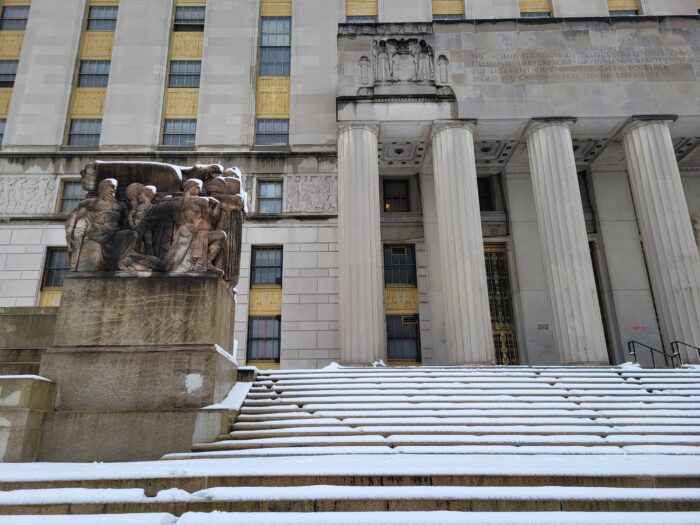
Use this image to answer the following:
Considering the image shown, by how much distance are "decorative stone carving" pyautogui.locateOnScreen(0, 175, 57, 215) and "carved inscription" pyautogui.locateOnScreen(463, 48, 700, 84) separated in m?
20.9

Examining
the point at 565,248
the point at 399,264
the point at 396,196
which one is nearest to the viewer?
the point at 565,248

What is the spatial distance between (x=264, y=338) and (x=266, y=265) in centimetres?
355

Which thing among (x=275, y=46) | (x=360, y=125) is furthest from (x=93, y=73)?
(x=360, y=125)

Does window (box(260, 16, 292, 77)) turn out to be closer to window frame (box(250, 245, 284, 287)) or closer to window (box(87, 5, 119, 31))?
window (box(87, 5, 119, 31))

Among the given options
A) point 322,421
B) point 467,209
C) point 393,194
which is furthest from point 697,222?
point 322,421

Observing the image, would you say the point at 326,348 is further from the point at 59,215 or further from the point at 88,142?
the point at 88,142

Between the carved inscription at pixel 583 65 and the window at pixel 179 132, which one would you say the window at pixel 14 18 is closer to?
the window at pixel 179 132

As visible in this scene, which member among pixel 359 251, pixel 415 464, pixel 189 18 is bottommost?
pixel 415 464

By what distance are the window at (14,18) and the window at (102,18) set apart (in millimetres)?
3659

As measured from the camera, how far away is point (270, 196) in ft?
73.7

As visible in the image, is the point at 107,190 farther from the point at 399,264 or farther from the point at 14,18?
the point at 14,18

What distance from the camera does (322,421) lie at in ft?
27.2

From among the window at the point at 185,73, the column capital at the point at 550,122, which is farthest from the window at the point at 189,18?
the column capital at the point at 550,122

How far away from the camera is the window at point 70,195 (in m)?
22.3
